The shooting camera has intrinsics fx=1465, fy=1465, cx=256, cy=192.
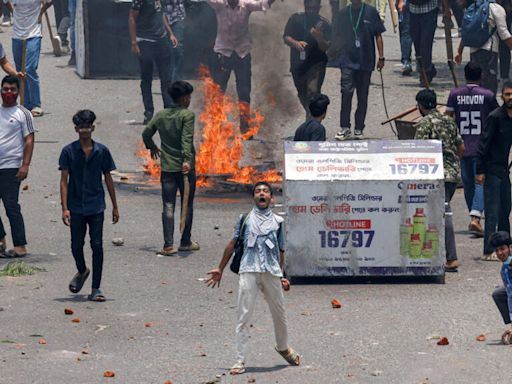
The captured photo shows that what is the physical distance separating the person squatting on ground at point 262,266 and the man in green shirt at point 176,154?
13.2 ft

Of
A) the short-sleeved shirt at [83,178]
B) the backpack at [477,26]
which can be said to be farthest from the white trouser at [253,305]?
the backpack at [477,26]

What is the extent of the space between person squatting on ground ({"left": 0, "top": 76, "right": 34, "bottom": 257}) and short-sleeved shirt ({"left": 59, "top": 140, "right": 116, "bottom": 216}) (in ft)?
5.36

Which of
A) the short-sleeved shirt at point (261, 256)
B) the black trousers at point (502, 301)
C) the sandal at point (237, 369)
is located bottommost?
the sandal at point (237, 369)

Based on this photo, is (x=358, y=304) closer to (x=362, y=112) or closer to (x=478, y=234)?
(x=478, y=234)

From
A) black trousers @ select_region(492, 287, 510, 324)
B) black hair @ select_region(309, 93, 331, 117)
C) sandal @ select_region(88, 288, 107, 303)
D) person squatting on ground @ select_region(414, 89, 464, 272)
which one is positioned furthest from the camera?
black hair @ select_region(309, 93, 331, 117)

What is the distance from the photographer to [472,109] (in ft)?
49.7

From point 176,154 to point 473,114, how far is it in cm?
311

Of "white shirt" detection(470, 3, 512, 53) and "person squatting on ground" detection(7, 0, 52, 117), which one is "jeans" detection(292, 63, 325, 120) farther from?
"person squatting on ground" detection(7, 0, 52, 117)

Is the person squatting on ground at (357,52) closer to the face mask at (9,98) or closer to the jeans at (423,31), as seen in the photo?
the jeans at (423,31)

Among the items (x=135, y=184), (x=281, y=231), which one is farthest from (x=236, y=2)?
(x=281, y=231)

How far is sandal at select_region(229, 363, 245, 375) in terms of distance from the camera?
33.6 ft

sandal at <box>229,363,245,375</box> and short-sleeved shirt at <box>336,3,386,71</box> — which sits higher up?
short-sleeved shirt at <box>336,3,386,71</box>

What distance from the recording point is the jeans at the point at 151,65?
21125mm

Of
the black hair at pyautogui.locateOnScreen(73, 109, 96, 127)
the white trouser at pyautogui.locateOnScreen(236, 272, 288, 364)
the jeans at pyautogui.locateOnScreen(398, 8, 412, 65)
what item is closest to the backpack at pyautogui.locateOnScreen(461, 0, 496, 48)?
the jeans at pyautogui.locateOnScreen(398, 8, 412, 65)
